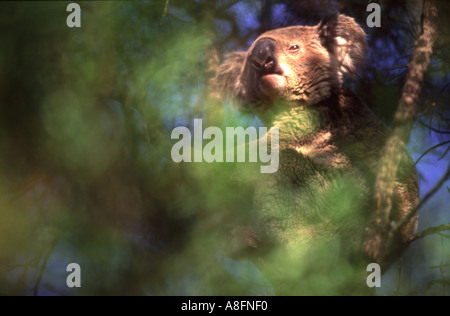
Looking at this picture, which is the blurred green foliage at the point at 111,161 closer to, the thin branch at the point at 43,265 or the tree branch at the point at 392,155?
the thin branch at the point at 43,265

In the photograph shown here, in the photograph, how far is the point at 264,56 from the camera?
197 centimetres

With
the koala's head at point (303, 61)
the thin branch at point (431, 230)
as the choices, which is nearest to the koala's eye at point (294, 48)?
the koala's head at point (303, 61)

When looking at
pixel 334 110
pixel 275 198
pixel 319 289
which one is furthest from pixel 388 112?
pixel 319 289

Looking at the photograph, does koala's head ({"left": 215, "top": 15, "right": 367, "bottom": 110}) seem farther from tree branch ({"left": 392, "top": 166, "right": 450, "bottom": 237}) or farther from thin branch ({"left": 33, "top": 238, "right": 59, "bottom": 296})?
thin branch ({"left": 33, "top": 238, "right": 59, "bottom": 296})

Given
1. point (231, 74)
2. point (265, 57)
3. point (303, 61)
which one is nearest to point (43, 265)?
point (231, 74)

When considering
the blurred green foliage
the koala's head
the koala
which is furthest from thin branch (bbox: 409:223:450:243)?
the koala's head

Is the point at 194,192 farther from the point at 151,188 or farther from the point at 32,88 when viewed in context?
the point at 32,88

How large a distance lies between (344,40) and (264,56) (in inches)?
15.5

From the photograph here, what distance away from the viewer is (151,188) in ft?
6.45

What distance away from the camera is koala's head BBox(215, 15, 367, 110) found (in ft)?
6.55

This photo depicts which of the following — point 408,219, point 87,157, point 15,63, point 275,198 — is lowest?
point 408,219

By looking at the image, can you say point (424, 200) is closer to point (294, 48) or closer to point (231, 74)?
point (294, 48)

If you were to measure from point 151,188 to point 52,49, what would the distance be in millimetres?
749

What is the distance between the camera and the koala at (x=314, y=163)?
175cm
